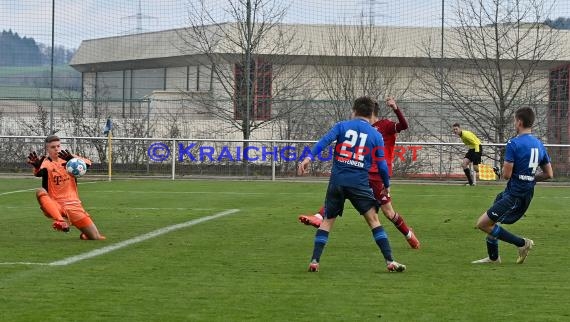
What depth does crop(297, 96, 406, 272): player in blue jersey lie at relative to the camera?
9180mm

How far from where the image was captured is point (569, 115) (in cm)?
3434

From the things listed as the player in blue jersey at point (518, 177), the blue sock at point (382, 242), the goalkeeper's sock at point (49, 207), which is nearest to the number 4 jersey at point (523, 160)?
the player in blue jersey at point (518, 177)

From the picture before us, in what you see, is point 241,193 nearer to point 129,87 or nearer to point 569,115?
point 569,115

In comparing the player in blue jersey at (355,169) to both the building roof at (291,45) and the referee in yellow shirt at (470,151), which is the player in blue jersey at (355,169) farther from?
the building roof at (291,45)

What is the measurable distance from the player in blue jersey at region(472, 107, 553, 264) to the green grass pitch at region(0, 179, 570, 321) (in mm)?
333

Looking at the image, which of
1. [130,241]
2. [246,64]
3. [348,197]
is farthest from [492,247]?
[246,64]

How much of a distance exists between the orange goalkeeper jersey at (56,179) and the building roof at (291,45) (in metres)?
22.7

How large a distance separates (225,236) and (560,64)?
27.7 meters

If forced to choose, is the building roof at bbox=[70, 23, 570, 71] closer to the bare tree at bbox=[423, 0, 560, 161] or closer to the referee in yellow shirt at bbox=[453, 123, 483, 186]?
the bare tree at bbox=[423, 0, 560, 161]

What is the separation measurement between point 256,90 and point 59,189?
74.1ft

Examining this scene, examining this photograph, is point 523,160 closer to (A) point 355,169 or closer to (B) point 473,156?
(A) point 355,169

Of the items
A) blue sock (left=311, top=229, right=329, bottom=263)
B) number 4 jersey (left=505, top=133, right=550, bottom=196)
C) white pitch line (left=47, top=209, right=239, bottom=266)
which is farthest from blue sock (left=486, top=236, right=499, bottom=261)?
white pitch line (left=47, top=209, right=239, bottom=266)

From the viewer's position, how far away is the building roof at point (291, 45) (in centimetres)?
3669

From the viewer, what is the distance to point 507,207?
1006 centimetres
